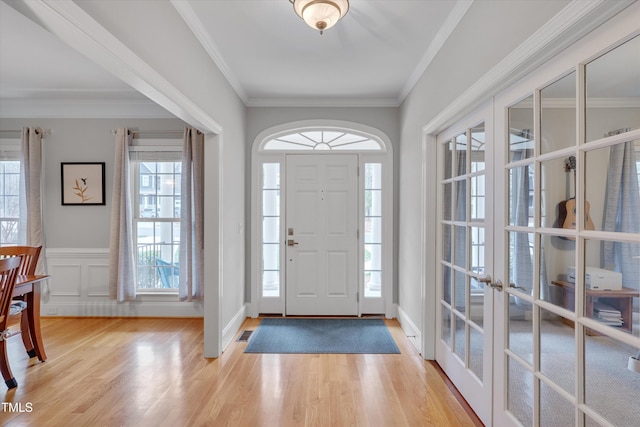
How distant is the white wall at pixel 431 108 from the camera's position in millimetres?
1579

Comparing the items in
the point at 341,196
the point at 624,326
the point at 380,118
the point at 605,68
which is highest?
the point at 380,118

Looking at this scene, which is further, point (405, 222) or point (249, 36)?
point (405, 222)

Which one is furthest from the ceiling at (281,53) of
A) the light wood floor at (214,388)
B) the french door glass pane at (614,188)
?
the light wood floor at (214,388)

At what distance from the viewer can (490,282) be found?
6.10 feet

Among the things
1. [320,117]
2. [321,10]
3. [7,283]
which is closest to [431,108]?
[321,10]

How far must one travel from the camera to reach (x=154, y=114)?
3951 mm

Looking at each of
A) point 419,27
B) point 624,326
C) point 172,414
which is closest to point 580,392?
point 624,326

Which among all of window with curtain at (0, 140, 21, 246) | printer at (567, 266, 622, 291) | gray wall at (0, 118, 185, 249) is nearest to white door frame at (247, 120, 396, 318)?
gray wall at (0, 118, 185, 249)

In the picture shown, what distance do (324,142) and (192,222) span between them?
6.27ft

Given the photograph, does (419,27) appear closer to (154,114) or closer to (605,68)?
(605,68)

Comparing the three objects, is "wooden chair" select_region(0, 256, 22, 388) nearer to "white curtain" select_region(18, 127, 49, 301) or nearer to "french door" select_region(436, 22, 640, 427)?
"white curtain" select_region(18, 127, 49, 301)

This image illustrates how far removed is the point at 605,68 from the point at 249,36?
2298 millimetres

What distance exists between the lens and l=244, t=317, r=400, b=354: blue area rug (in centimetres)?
A: 308

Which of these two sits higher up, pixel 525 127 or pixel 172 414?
pixel 525 127
